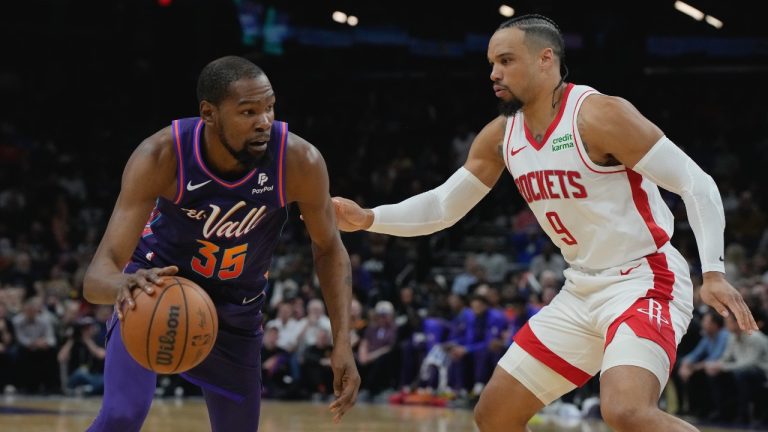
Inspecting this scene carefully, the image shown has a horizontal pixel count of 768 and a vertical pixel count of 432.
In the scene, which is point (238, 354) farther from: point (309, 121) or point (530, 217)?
point (309, 121)

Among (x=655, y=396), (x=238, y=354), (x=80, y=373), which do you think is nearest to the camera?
(x=655, y=396)

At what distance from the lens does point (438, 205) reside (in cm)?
575

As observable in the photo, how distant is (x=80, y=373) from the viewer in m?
16.1

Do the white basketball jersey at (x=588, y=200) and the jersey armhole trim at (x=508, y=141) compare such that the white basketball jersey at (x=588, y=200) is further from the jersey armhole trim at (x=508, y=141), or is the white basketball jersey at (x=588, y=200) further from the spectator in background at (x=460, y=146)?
the spectator in background at (x=460, y=146)

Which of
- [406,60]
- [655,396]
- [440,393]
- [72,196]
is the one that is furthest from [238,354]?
[406,60]

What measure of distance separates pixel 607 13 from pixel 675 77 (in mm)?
3279

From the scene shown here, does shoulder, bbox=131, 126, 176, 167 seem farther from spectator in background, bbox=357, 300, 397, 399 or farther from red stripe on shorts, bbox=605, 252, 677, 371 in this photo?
spectator in background, bbox=357, 300, 397, 399

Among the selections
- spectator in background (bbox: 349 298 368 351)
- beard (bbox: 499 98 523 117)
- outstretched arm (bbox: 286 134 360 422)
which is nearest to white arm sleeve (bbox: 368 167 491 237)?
beard (bbox: 499 98 523 117)

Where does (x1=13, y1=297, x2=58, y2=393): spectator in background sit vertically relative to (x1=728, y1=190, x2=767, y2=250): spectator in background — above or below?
below

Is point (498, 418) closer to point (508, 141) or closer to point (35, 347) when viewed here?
point (508, 141)

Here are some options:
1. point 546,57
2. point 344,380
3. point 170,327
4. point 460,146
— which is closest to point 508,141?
point 546,57

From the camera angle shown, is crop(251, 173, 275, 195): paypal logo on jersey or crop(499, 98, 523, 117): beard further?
crop(499, 98, 523, 117): beard

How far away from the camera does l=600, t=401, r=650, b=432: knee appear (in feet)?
14.5

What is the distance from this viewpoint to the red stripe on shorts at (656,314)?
15.5ft
